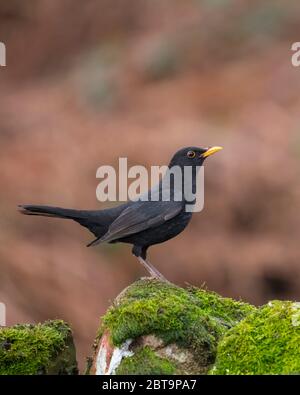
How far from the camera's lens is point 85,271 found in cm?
1166

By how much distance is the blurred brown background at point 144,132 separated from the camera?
11609mm

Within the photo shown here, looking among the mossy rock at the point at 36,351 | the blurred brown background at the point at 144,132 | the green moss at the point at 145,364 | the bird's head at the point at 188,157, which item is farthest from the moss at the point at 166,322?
the blurred brown background at the point at 144,132

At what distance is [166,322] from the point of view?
5723 mm

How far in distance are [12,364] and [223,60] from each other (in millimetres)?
8787

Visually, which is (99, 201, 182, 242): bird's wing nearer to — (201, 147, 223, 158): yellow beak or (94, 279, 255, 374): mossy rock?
(201, 147, 223, 158): yellow beak

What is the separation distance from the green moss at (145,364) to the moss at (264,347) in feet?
0.89

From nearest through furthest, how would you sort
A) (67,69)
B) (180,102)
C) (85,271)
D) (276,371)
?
1. (276,371)
2. (85,271)
3. (180,102)
4. (67,69)

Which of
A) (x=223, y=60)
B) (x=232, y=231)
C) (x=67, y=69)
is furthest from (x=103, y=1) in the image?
(x=232, y=231)

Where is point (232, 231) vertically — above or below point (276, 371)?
above

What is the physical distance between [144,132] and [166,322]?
24.5 feet

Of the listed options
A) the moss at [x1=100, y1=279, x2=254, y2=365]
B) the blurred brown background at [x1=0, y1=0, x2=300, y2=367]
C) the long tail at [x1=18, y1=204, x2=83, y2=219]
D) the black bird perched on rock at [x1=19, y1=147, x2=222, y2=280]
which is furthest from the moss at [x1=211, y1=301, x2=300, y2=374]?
the blurred brown background at [x1=0, y1=0, x2=300, y2=367]

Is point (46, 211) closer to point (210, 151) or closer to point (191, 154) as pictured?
point (191, 154)
